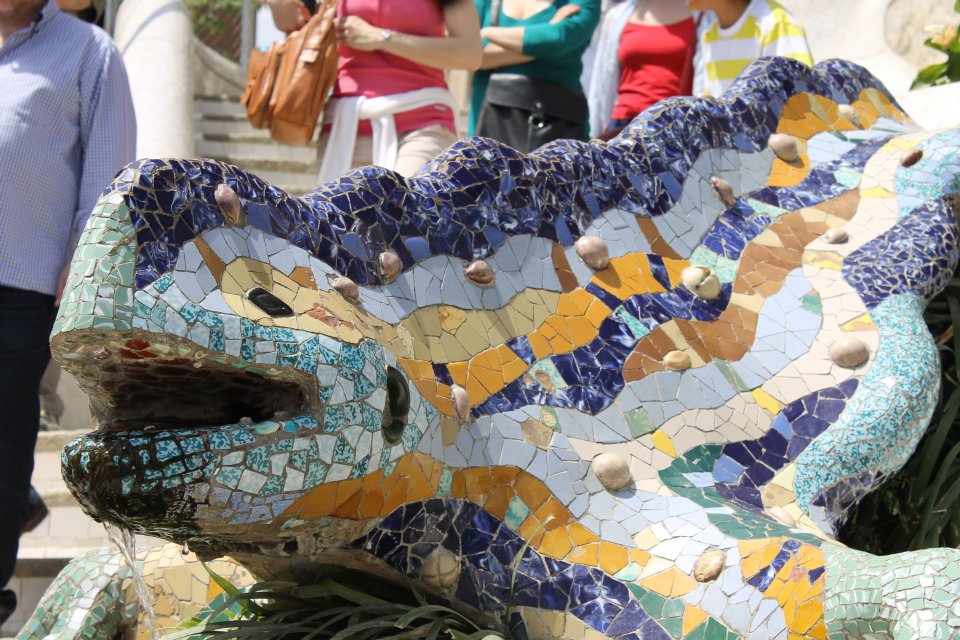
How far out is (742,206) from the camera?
381 cm

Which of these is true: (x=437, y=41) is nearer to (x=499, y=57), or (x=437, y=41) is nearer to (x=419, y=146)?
(x=419, y=146)

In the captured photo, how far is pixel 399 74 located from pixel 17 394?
1.60 metres

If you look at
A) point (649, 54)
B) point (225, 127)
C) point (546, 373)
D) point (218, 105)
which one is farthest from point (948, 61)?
point (218, 105)

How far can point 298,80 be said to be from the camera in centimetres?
465

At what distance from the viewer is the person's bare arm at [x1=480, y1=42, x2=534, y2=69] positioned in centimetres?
487

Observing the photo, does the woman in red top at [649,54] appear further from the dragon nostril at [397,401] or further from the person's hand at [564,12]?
the dragon nostril at [397,401]

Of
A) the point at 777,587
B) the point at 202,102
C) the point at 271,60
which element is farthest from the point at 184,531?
the point at 202,102

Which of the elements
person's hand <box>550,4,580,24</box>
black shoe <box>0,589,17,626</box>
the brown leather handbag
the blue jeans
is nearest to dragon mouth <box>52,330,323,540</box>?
the blue jeans

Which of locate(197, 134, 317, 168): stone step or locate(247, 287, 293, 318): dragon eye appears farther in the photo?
locate(197, 134, 317, 168): stone step

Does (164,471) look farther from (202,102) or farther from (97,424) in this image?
(202,102)

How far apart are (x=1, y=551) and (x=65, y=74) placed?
1.38 metres

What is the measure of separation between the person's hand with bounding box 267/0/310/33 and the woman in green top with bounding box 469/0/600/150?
666 mm

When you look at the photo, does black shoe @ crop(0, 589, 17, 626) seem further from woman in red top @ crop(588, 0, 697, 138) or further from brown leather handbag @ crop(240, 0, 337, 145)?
woman in red top @ crop(588, 0, 697, 138)

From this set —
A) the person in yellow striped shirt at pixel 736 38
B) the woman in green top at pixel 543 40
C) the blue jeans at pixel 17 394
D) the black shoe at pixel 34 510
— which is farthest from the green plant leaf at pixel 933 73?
the black shoe at pixel 34 510
